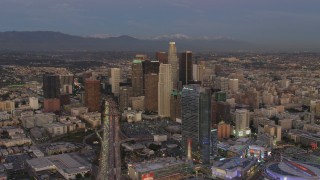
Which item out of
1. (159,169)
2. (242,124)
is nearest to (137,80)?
(242,124)

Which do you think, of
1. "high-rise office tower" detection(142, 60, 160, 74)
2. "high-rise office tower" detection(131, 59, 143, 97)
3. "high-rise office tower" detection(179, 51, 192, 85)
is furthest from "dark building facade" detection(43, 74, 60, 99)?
"high-rise office tower" detection(179, 51, 192, 85)

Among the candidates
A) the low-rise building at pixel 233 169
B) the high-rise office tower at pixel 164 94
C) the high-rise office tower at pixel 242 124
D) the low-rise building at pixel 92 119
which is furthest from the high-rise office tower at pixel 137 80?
the low-rise building at pixel 233 169

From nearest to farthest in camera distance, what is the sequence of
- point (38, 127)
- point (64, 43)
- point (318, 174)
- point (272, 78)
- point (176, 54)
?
point (318, 174), point (38, 127), point (176, 54), point (272, 78), point (64, 43)

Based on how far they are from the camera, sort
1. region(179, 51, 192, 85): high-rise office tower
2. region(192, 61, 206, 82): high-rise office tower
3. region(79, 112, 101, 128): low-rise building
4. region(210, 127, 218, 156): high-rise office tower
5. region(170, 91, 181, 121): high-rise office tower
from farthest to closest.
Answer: region(192, 61, 206, 82): high-rise office tower
region(179, 51, 192, 85): high-rise office tower
region(170, 91, 181, 121): high-rise office tower
region(79, 112, 101, 128): low-rise building
region(210, 127, 218, 156): high-rise office tower

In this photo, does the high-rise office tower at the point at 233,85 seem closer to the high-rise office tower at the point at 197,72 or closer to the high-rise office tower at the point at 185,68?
the high-rise office tower at the point at 185,68

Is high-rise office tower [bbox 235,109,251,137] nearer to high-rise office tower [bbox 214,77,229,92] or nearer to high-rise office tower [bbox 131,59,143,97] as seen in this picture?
high-rise office tower [bbox 131,59,143,97]

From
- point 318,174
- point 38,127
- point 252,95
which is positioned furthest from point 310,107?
point 38,127

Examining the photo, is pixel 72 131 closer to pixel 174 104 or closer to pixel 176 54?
pixel 174 104
